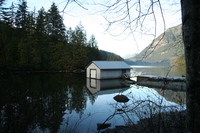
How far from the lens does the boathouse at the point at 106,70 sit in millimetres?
23938

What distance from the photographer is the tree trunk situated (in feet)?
3.98

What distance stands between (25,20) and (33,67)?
1244 cm

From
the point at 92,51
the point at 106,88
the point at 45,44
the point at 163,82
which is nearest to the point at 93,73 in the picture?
the point at 106,88

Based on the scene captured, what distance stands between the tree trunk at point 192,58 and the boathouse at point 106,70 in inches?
870

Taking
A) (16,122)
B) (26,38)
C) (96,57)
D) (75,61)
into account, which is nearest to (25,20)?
(26,38)

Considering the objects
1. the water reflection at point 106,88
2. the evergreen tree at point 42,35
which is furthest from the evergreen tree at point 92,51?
the water reflection at point 106,88

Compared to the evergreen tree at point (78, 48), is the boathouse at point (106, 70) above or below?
below

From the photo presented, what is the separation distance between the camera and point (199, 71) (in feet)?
3.96

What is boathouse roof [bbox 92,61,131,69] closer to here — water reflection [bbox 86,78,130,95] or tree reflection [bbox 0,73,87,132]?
water reflection [bbox 86,78,130,95]

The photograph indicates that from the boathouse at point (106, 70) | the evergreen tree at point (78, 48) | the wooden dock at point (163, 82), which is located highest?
the evergreen tree at point (78, 48)

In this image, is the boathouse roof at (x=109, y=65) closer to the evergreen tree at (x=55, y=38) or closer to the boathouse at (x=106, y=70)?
the boathouse at (x=106, y=70)

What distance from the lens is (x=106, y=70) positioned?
24297 millimetres

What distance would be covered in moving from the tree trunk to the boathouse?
72.5ft

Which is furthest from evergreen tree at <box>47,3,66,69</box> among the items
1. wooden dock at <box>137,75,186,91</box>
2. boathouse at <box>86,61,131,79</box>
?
wooden dock at <box>137,75,186,91</box>
